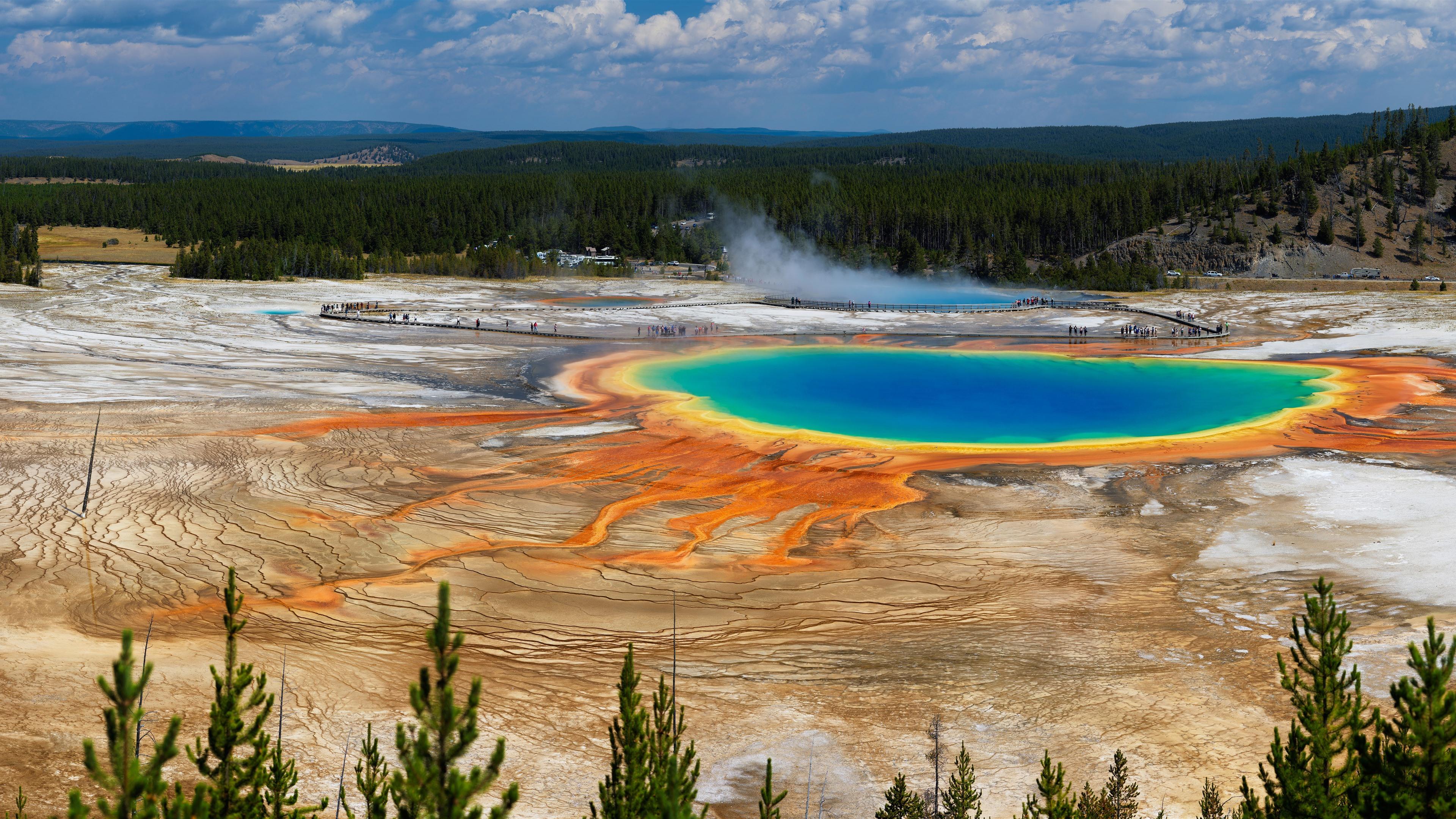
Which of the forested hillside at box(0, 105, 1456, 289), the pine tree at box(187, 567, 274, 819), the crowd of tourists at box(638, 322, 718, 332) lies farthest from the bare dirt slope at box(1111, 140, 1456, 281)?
the pine tree at box(187, 567, 274, 819)

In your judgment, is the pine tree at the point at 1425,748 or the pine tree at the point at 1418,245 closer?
the pine tree at the point at 1425,748

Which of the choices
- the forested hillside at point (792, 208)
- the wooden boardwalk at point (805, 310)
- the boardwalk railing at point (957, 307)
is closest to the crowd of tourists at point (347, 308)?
the wooden boardwalk at point (805, 310)

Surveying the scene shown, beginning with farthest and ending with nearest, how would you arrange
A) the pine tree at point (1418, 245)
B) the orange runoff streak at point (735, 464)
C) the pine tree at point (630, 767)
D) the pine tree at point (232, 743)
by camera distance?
the pine tree at point (1418, 245)
the orange runoff streak at point (735, 464)
the pine tree at point (630, 767)
the pine tree at point (232, 743)

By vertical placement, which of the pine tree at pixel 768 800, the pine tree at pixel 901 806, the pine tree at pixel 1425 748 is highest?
the pine tree at pixel 1425 748

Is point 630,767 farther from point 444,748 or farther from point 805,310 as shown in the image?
point 805,310

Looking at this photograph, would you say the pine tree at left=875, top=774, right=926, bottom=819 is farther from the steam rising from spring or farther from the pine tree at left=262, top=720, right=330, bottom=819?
the steam rising from spring

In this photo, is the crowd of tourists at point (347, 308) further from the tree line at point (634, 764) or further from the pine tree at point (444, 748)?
the pine tree at point (444, 748)

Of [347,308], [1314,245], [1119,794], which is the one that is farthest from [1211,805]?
[1314,245]

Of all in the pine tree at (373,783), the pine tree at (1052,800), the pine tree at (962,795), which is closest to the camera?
the pine tree at (373,783)
